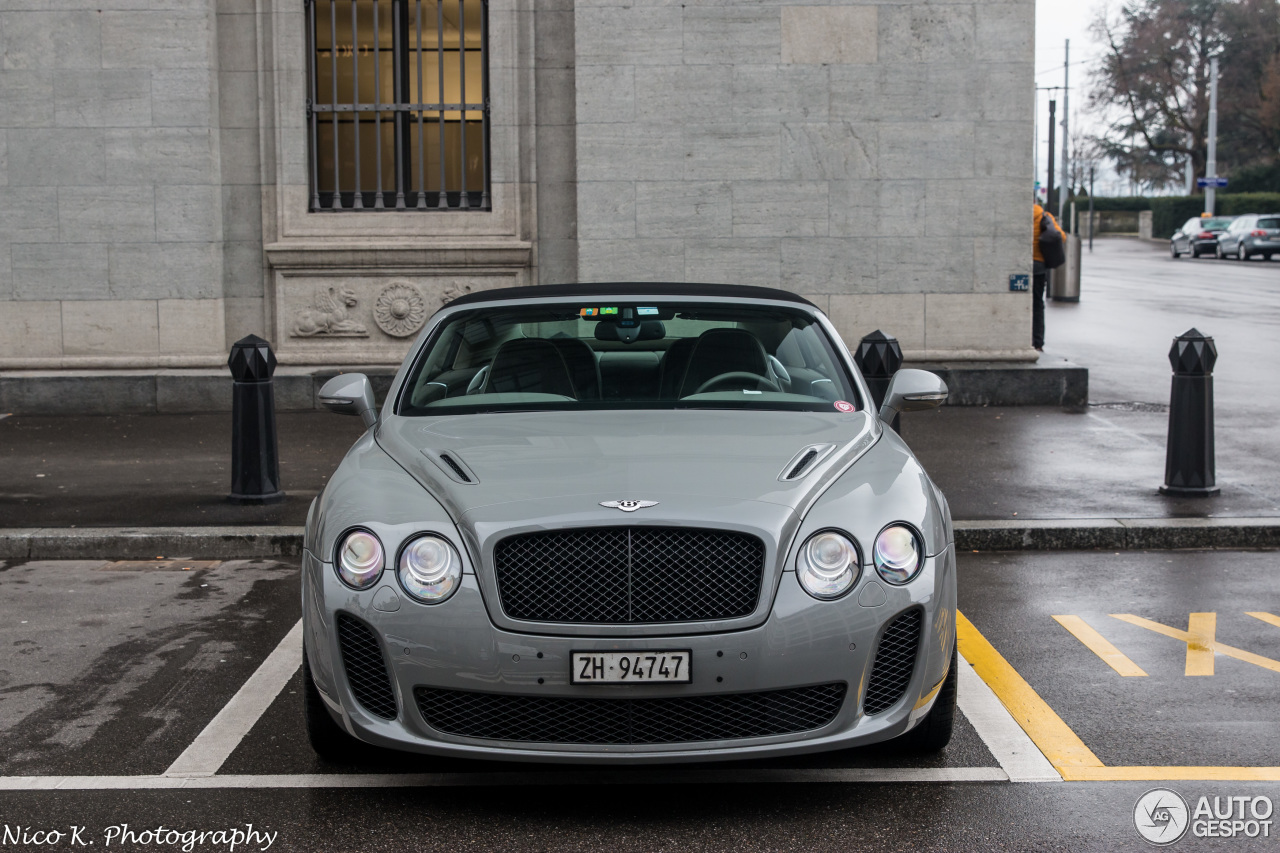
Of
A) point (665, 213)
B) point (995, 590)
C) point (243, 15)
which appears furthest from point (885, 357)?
point (243, 15)

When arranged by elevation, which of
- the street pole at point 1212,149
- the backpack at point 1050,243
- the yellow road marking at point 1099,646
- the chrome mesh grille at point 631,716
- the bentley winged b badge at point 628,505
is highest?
the street pole at point 1212,149

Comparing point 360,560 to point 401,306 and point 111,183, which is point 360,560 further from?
point 111,183

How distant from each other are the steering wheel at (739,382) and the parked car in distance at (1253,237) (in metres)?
49.8

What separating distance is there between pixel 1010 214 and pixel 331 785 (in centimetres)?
995

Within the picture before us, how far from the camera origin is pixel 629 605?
3.81 metres

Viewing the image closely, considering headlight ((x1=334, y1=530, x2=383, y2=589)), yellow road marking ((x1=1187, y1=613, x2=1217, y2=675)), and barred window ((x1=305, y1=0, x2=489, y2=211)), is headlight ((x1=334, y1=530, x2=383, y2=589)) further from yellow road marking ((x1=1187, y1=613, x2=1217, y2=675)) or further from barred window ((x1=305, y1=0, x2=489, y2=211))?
barred window ((x1=305, y1=0, x2=489, y2=211))

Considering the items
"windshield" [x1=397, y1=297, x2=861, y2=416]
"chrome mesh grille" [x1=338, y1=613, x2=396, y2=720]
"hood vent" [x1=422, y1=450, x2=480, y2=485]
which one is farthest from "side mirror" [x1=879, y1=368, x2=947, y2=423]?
"chrome mesh grille" [x1=338, y1=613, x2=396, y2=720]

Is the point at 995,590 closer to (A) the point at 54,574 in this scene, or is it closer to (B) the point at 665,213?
(A) the point at 54,574

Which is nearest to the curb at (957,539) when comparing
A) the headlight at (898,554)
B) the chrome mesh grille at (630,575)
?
the headlight at (898,554)

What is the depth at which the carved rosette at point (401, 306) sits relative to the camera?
13180 millimetres

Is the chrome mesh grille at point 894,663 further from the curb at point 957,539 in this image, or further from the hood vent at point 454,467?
the curb at point 957,539

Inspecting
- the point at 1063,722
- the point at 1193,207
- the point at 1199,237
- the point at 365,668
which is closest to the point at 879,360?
the point at 1063,722

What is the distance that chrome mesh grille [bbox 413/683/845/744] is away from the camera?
3.83 meters

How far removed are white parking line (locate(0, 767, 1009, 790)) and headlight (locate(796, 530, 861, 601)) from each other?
72 centimetres
